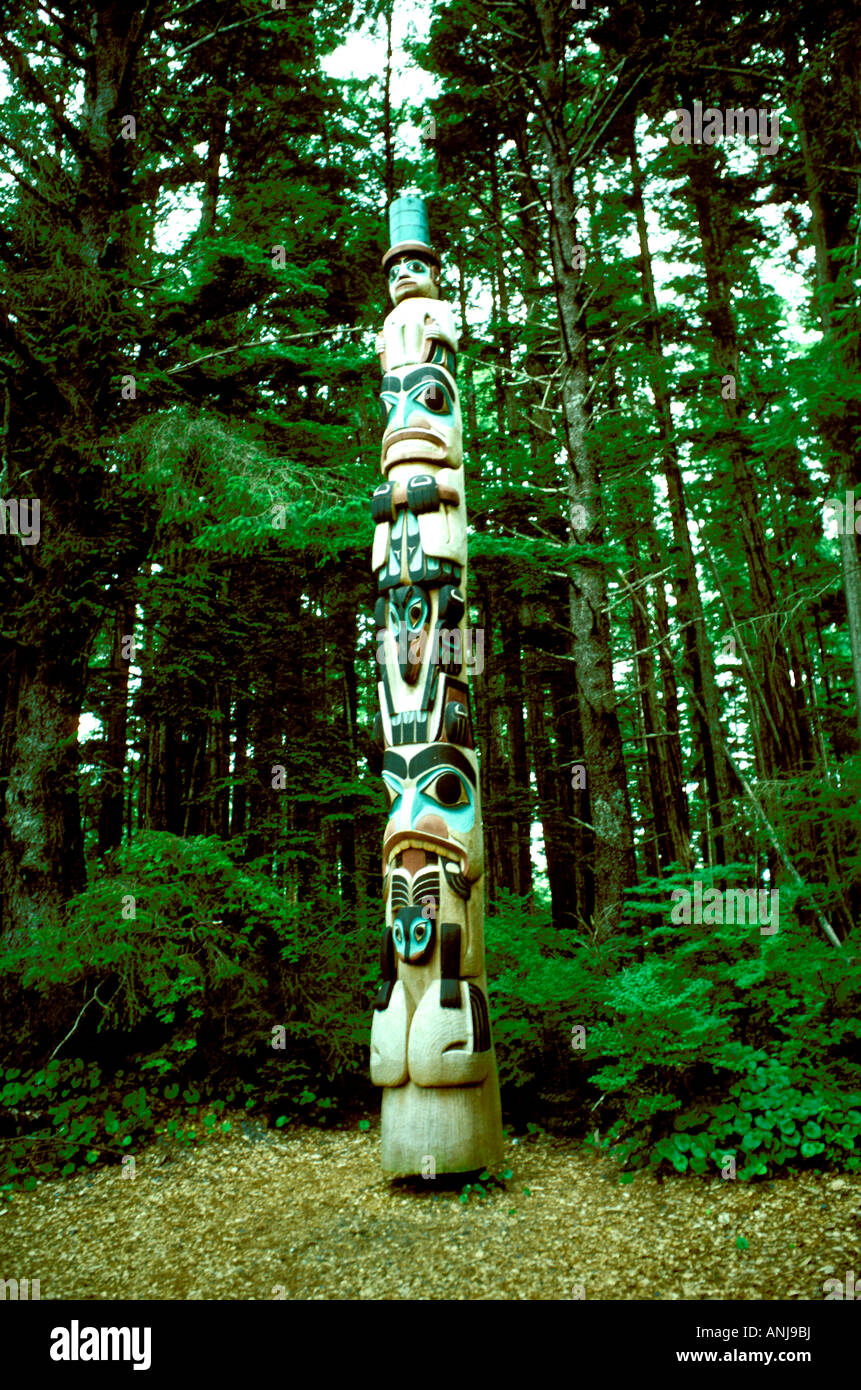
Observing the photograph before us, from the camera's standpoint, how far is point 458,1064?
503cm

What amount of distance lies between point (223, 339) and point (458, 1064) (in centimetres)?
769

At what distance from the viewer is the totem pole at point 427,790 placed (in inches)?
200

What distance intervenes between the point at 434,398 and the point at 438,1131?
5.20m

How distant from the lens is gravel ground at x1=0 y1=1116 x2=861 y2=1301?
4023mm

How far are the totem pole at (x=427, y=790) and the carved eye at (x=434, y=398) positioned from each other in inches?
0.4

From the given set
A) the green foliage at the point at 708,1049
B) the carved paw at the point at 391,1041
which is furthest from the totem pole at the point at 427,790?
the green foliage at the point at 708,1049

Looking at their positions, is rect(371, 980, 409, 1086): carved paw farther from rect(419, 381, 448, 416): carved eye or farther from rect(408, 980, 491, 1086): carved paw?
rect(419, 381, 448, 416): carved eye

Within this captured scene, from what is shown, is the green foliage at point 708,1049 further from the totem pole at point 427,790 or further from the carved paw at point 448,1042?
the totem pole at point 427,790

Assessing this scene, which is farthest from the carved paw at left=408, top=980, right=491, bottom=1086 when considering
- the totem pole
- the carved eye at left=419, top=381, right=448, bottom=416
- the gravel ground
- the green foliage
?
the carved eye at left=419, top=381, right=448, bottom=416

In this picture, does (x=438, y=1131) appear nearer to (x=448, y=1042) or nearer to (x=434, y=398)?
(x=448, y=1042)

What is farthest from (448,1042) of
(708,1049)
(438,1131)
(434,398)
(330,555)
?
(330,555)

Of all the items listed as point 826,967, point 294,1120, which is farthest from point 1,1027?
point 826,967

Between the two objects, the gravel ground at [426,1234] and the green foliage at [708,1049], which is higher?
the green foliage at [708,1049]

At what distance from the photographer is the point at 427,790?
5.59 m
